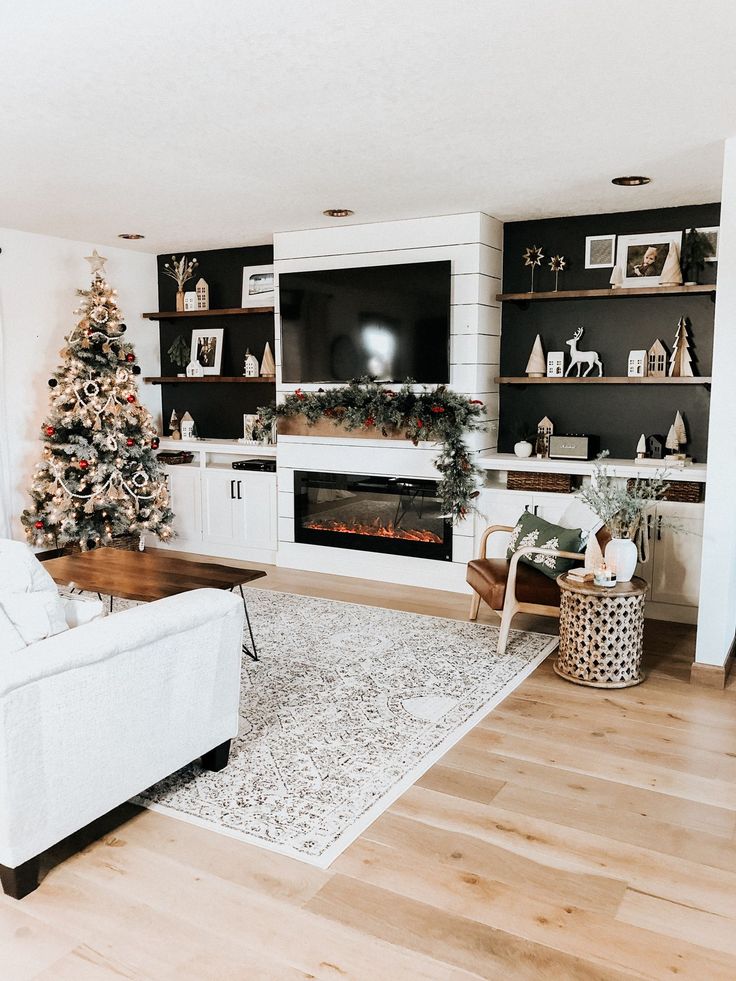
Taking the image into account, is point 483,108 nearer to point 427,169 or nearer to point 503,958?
point 427,169

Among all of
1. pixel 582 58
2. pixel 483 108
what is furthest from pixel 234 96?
pixel 582 58

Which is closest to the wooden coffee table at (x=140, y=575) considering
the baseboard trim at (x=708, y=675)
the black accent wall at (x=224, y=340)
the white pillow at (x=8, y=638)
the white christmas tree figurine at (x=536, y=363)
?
the white pillow at (x=8, y=638)

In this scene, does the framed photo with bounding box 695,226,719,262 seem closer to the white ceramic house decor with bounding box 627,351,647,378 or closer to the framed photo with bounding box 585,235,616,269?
the framed photo with bounding box 585,235,616,269

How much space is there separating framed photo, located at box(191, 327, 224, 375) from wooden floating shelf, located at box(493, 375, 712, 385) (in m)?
2.62

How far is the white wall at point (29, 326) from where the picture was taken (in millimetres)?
6293

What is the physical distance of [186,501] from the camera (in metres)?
7.03

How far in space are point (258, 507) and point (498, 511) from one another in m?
2.06

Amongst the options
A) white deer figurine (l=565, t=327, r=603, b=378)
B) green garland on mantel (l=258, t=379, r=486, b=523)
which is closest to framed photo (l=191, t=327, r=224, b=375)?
green garland on mantel (l=258, t=379, r=486, b=523)

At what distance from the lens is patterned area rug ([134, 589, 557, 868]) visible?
2.90 meters

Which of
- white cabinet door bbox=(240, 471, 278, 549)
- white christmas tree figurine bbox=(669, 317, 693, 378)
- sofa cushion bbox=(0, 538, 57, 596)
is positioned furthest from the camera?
white cabinet door bbox=(240, 471, 278, 549)

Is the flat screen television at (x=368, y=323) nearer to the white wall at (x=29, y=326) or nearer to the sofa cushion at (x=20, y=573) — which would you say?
the white wall at (x=29, y=326)

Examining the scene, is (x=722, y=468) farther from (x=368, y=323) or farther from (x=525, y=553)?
(x=368, y=323)

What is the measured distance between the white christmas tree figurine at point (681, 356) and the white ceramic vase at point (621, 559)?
1.66 metres

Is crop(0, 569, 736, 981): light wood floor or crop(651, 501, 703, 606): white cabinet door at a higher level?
crop(651, 501, 703, 606): white cabinet door
